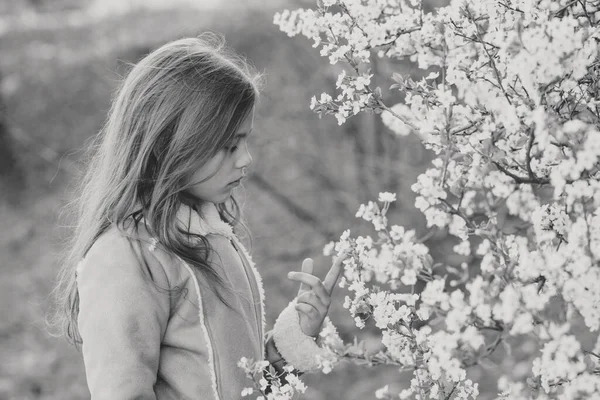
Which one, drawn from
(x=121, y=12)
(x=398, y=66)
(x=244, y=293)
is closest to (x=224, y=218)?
(x=244, y=293)

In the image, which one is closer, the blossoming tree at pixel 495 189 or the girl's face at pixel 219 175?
the blossoming tree at pixel 495 189

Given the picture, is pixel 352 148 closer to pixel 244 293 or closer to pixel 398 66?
pixel 398 66

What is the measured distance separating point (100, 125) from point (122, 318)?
219 inches

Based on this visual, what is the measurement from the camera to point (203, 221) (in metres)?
1.93

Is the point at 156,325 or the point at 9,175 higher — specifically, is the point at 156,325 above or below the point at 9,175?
above

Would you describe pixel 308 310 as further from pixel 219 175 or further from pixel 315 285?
pixel 219 175

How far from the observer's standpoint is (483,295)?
120 centimetres

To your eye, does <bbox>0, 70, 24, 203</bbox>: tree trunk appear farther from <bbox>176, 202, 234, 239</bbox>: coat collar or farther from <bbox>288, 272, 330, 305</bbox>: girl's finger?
<bbox>288, 272, 330, 305</bbox>: girl's finger

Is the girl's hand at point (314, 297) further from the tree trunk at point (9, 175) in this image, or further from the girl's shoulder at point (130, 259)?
the tree trunk at point (9, 175)

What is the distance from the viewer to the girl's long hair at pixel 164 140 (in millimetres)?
1834

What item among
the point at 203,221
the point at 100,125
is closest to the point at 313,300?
the point at 203,221

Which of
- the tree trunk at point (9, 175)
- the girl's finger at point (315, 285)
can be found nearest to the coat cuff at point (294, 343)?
the girl's finger at point (315, 285)

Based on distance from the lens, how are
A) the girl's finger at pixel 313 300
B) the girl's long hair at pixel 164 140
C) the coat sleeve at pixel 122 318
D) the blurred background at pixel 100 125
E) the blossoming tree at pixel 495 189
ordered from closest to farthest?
the blossoming tree at pixel 495 189 < the coat sleeve at pixel 122 318 < the girl's long hair at pixel 164 140 < the girl's finger at pixel 313 300 < the blurred background at pixel 100 125

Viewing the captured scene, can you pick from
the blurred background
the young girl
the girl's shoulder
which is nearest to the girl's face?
the young girl
